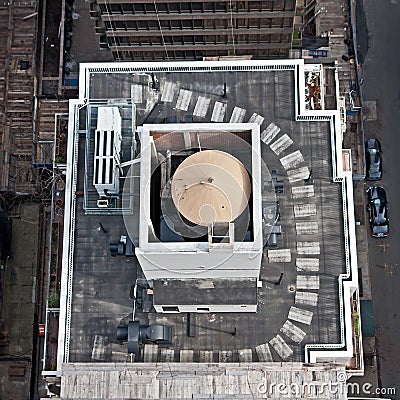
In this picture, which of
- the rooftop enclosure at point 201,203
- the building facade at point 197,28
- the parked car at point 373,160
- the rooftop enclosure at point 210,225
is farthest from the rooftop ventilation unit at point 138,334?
the parked car at point 373,160

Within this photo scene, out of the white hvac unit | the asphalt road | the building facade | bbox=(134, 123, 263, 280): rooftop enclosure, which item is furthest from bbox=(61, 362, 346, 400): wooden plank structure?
the building facade

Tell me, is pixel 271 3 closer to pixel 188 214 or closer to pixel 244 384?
pixel 188 214

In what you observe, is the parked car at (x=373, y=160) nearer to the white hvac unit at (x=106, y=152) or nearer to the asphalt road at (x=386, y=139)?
the asphalt road at (x=386, y=139)

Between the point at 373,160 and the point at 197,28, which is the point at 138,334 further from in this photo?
the point at 373,160

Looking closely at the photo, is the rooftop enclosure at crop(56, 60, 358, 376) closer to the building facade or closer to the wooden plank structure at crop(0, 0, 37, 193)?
the building facade

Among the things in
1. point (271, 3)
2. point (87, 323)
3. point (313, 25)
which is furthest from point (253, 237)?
point (313, 25)
